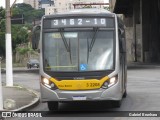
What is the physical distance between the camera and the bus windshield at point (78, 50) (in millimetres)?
14266

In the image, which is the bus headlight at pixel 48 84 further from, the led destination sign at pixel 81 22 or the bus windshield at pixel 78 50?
the led destination sign at pixel 81 22

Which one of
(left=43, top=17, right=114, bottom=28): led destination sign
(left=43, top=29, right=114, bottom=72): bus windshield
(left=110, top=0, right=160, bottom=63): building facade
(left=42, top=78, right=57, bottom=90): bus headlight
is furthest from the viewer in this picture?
(left=110, top=0, right=160, bottom=63): building facade

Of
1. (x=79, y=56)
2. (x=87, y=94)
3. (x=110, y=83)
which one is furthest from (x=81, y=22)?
(x=87, y=94)

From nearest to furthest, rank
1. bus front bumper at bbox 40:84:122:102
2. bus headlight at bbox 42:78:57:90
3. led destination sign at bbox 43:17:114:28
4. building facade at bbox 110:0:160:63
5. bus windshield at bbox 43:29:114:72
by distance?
bus front bumper at bbox 40:84:122:102 → bus headlight at bbox 42:78:57:90 → bus windshield at bbox 43:29:114:72 → led destination sign at bbox 43:17:114:28 → building facade at bbox 110:0:160:63

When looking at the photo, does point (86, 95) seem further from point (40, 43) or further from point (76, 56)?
point (40, 43)

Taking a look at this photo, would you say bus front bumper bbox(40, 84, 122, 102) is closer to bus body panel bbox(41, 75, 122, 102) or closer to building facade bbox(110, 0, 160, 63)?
bus body panel bbox(41, 75, 122, 102)

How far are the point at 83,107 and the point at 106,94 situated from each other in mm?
2119

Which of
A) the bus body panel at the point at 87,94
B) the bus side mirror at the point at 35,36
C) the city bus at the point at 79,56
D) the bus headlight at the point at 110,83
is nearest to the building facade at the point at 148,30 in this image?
the city bus at the point at 79,56

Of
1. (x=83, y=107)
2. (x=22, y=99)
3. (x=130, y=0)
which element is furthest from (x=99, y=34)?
(x=130, y=0)

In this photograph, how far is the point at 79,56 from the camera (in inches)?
564

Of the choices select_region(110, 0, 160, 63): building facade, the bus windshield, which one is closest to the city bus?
the bus windshield

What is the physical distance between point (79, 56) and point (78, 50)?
0.18 meters

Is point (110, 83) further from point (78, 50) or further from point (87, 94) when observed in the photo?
point (78, 50)

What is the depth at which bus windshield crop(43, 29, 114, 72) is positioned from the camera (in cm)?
1427
